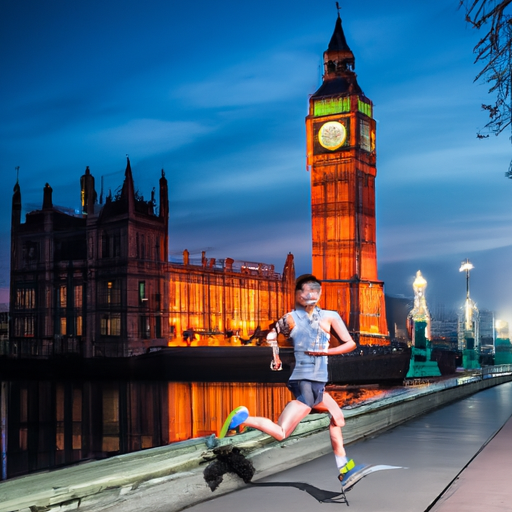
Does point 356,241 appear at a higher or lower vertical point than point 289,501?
higher

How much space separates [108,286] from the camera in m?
83.1

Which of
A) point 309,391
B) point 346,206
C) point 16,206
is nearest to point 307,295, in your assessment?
point 309,391

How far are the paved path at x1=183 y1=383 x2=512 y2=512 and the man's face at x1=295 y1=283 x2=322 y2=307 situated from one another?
169 centimetres

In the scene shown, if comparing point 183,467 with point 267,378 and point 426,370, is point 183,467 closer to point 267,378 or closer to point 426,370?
point 426,370

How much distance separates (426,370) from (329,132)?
6311 cm

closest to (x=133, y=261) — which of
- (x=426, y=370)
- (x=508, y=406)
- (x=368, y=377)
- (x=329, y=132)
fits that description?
(x=368, y=377)

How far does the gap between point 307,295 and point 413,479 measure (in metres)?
2.76

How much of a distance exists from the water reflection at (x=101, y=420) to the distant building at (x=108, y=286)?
18873 mm

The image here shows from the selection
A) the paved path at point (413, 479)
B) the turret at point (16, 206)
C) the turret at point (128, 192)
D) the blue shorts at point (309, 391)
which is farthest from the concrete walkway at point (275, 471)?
the turret at point (16, 206)

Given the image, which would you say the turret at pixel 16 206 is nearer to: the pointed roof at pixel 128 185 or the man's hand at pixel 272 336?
the pointed roof at pixel 128 185

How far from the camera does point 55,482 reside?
19.2 ft

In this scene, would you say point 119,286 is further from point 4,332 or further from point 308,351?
point 308,351

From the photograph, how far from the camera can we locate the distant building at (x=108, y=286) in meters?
81.6

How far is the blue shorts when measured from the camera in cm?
644
